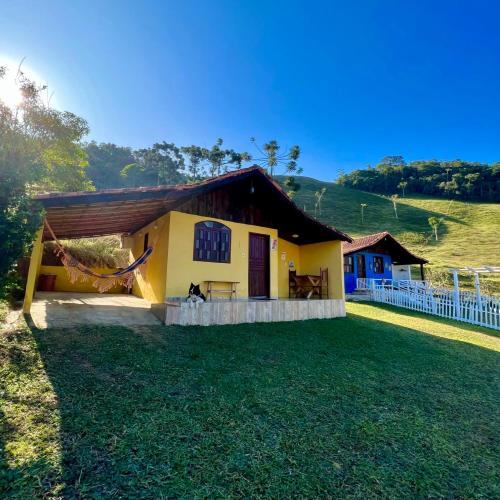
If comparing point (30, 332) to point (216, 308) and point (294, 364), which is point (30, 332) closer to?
point (216, 308)

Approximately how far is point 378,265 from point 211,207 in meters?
16.7

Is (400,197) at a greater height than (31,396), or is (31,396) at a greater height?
(400,197)

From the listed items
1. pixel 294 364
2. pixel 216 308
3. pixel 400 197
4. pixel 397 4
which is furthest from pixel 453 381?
pixel 400 197

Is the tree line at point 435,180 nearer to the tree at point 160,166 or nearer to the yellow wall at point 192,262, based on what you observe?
the tree at point 160,166

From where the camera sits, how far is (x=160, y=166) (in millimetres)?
50188

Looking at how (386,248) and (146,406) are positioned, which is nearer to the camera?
(146,406)

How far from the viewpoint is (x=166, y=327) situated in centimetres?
596

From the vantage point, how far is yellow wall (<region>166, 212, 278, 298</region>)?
7883 millimetres

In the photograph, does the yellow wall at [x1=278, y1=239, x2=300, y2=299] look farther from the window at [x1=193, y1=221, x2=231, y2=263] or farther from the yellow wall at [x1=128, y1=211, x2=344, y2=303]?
the window at [x1=193, y1=221, x2=231, y2=263]

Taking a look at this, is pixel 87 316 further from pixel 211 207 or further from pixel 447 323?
pixel 447 323

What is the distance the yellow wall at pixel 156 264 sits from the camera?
8031 millimetres

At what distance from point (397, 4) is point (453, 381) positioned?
11892 mm

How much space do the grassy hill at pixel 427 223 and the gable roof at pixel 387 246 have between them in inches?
186

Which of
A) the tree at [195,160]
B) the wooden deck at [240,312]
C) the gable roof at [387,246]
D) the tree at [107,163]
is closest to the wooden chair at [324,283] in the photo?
the wooden deck at [240,312]
